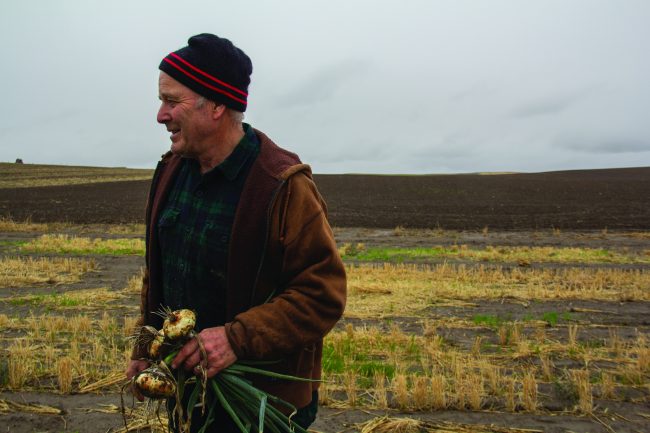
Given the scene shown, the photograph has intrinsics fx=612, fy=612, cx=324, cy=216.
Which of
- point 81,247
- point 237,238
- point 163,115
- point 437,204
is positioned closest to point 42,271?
point 81,247

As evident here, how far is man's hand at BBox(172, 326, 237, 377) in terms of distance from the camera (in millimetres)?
2484

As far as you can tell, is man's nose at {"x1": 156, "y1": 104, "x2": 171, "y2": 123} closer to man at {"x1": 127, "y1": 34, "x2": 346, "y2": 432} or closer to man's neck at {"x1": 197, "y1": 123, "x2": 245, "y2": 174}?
man at {"x1": 127, "y1": 34, "x2": 346, "y2": 432}

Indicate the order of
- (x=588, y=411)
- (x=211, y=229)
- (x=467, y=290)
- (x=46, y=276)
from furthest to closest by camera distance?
1. (x=46, y=276)
2. (x=467, y=290)
3. (x=588, y=411)
4. (x=211, y=229)

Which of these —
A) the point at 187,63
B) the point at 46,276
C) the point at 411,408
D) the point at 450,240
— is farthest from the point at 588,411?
the point at 450,240

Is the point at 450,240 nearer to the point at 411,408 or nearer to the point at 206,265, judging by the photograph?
the point at 411,408

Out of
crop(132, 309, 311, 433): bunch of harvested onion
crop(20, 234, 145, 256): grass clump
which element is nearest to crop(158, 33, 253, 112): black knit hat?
crop(132, 309, 311, 433): bunch of harvested onion

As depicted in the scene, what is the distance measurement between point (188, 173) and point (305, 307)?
96 cm

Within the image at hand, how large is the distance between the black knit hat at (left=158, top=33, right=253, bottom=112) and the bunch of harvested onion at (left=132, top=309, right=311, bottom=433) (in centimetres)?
95

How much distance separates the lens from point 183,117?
2.67 m

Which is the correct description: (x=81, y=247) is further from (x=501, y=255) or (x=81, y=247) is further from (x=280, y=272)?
(x=280, y=272)

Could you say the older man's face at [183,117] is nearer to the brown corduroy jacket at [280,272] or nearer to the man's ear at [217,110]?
the man's ear at [217,110]

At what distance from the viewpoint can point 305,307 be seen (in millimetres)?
2473

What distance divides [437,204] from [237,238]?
39369 millimetres

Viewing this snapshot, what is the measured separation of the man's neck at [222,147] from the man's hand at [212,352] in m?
0.75
